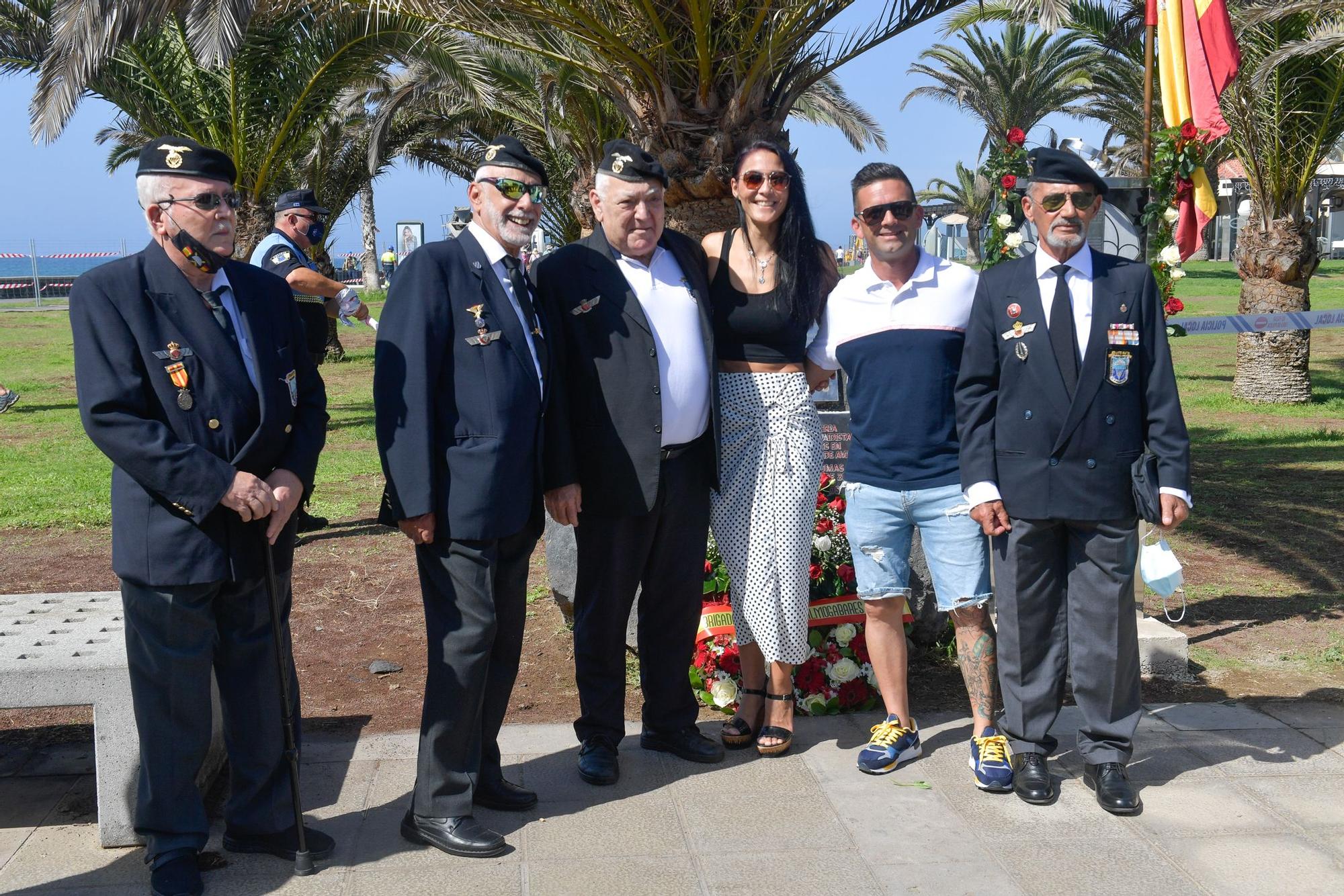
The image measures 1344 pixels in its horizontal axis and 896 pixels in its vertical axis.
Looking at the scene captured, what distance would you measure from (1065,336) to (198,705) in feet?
9.02

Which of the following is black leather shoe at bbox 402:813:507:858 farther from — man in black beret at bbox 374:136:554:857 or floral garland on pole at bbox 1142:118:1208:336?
floral garland on pole at bbox 1142:118:1208:336

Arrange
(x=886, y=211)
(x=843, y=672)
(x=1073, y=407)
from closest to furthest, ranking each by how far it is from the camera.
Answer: (x=1073, y=407) → (x=886, y=211) → (x=843, y=672)

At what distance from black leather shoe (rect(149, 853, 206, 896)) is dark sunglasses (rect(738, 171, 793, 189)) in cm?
266

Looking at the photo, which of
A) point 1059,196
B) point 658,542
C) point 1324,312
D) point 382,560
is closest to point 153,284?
point 658,542

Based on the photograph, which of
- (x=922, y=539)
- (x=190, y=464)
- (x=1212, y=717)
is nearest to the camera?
(x=190, y=464)

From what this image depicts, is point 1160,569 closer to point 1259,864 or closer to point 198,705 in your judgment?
point 1259,864

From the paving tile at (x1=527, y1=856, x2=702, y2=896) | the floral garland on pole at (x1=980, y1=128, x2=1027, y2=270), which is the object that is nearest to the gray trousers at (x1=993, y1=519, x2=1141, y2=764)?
the paving tile at (x1=527, y1=856, x2=702, y2=896)

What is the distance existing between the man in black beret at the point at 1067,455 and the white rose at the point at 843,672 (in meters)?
0.86

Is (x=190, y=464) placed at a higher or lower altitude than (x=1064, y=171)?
lower

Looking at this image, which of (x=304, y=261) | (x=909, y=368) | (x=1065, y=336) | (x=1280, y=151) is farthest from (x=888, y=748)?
(x=1280, y=151)

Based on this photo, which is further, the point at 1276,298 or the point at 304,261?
the point at 1276,298

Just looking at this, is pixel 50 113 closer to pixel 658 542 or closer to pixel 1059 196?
pixel 658 542

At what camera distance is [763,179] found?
13.6 ft

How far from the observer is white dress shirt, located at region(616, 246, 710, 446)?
405cm
